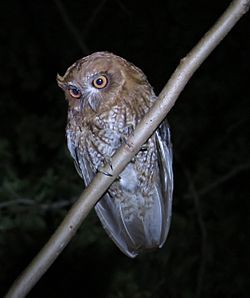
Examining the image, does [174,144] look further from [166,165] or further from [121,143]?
[121,143]

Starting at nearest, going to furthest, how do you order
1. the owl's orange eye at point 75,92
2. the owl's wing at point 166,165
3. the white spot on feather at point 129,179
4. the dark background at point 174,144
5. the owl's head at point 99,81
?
the owl's head at point 99,81
the owl's orange eye at point 75,92
the owl's wing at point 166,165
the white spot on feather at point 129,179
the dark background at point 174,144

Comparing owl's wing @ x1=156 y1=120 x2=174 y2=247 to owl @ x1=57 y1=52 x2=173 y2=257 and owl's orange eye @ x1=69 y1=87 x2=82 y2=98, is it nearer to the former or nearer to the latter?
owl @ x1=57 y1=52 x2=173 y2=257

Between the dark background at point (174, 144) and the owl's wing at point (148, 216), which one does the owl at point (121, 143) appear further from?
the dark background at point (174, 144)

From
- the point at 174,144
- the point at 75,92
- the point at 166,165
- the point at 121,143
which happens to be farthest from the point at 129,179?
the point at 174,144

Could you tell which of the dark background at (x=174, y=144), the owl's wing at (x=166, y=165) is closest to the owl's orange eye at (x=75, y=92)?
the owl's wing at (x=166, y=165)

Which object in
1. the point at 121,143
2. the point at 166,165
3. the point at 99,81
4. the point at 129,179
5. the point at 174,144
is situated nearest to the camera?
the point at 99,81

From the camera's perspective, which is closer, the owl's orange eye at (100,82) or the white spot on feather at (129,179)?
the owl's orange eye at (100,82)

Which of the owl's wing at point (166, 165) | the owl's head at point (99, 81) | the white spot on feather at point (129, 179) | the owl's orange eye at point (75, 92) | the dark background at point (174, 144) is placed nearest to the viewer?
the owl's head at point (99, 81)

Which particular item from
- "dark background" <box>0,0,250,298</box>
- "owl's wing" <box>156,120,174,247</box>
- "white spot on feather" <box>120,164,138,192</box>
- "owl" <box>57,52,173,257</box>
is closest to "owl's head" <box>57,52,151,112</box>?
"owl" <box>57,52,173,257</box>
